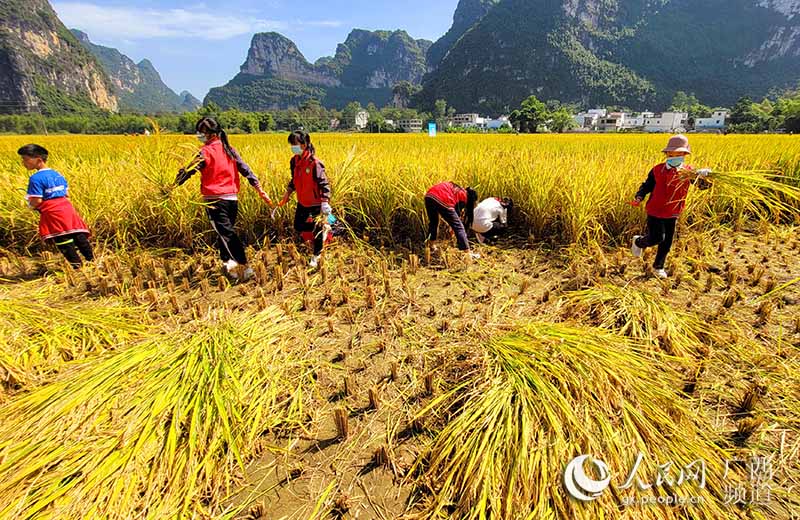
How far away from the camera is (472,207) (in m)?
3.91

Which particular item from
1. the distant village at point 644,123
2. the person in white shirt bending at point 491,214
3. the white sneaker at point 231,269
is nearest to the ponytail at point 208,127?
the white sneaker at point 231,269

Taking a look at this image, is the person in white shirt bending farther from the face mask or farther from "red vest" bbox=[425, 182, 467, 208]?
the face mask

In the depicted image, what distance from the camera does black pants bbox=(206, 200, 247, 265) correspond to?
11.0 feet

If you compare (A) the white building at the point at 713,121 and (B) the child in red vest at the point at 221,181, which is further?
(A) the white building at the point at 713,121

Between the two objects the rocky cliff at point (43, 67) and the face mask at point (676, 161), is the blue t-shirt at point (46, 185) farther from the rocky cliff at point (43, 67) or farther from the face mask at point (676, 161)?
the rocky cliff at point (43, 67)

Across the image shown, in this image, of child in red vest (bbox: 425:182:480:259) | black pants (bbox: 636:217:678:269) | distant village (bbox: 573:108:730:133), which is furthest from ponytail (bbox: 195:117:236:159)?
distant village (bbox: 573:108:730:133)

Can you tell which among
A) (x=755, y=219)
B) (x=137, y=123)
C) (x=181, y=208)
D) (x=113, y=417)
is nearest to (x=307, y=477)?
(x=113, y=417)

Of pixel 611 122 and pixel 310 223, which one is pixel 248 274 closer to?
pixel 310 223

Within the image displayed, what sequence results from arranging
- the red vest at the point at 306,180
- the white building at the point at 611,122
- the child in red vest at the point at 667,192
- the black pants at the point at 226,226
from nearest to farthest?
the child in red vest at the point at 667,192 < the black pants at the point at 226,226 < the red vest at the point at 306,180 < the white building at the point at 611,122

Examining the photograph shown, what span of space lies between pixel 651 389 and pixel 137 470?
7.74 ft

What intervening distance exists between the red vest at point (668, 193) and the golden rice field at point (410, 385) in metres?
0.30

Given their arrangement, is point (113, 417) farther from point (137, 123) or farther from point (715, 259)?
point (137, 123)

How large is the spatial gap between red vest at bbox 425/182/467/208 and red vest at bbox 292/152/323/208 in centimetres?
121

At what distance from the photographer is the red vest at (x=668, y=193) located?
124 inches
